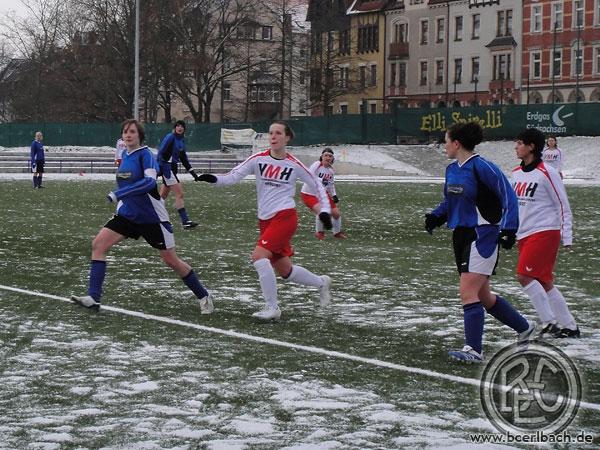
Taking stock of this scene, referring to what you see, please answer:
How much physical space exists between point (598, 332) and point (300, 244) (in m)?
8.98

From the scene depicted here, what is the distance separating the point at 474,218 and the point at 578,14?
73548 millimetres

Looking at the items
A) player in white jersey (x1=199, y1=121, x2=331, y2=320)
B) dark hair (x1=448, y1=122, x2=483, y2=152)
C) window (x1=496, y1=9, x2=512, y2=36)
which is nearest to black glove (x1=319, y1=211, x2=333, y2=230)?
player in white jersey (x1=199, y1=121, x2=331, y2=320)

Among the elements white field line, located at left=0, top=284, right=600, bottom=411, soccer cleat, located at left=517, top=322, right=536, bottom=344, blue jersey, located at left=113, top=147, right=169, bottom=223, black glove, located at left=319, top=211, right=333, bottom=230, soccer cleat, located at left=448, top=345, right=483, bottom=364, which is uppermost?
blue jersey, located at left=113, top=147, right=169, bottom=223

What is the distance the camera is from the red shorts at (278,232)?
10539 millimetres

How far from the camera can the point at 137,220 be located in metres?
11.1

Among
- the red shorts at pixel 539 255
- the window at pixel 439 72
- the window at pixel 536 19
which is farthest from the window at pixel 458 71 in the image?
the red shorts at pixel 539 255

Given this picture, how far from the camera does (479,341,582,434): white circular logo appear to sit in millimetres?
6738

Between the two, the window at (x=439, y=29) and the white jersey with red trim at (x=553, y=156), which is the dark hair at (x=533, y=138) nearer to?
the white jersey with red trim at (x=553, y=156)

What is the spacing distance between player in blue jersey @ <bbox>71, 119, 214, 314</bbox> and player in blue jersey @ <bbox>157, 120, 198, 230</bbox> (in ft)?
33.8

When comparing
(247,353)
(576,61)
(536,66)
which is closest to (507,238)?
(247,353)

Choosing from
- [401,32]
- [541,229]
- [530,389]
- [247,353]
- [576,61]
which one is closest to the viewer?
[530,389]

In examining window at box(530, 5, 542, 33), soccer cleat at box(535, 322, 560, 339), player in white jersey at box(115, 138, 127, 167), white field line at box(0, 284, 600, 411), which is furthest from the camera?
window at box(530, 5, 542, 33)

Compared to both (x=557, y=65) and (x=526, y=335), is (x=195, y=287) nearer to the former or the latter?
(x=526, y=335)

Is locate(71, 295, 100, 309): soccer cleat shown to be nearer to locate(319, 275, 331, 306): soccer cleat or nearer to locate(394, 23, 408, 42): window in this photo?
locate(319, 275, 331, 306): soccer cleat
